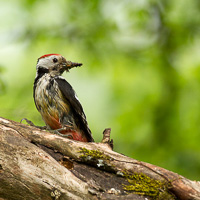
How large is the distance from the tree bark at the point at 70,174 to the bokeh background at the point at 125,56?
4009mm

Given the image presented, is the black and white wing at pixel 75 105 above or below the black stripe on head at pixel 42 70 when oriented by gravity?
below

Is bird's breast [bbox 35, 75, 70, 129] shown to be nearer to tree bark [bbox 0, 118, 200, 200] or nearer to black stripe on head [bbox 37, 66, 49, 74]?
black stripe on head [bbox 37, 66, 49, 74]

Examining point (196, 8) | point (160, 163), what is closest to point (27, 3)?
point (196, 8)

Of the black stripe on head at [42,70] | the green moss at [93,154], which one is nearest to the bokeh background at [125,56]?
the black stripe on head at [42,70]

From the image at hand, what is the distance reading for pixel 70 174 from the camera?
335cm

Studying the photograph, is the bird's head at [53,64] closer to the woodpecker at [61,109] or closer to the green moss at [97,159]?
the woodpecker at [61,109]

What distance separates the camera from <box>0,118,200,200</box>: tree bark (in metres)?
3.22

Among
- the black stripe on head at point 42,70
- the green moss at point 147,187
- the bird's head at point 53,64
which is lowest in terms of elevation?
the green moss at point 147,187

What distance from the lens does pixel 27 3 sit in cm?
816

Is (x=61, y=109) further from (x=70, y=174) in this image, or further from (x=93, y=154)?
(x=70, y=174)

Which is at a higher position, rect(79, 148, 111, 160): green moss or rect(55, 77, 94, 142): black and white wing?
rect(55, 77, 94, 142): black and white wing

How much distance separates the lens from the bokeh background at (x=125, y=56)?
7.77m

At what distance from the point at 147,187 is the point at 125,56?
5522mm

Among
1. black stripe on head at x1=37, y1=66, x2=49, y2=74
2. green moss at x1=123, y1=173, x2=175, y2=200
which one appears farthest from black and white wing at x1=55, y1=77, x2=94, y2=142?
green moss at x1=123, y1=173, x2=175, y2=200
